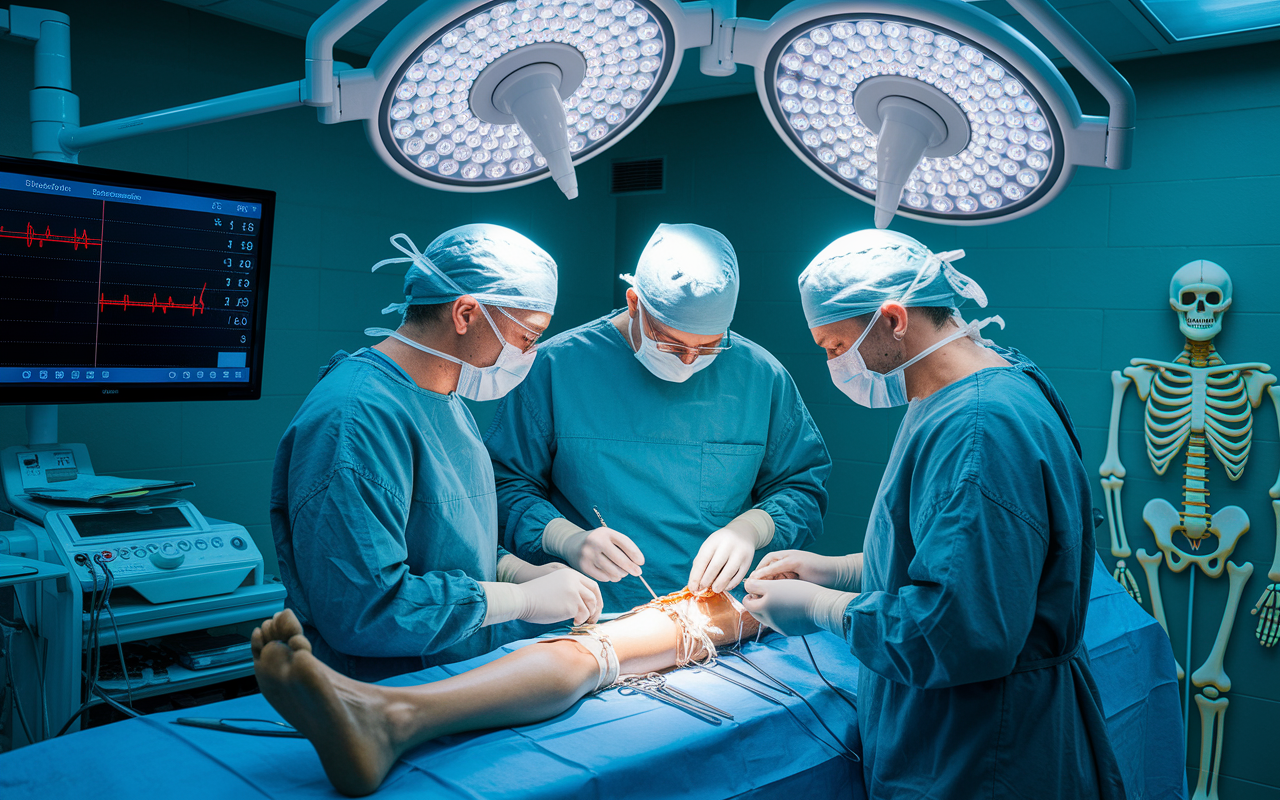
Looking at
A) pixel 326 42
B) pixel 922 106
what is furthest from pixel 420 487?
pixel 922 106

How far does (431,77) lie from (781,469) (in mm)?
1506

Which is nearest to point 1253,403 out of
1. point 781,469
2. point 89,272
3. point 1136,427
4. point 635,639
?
point 1136,427

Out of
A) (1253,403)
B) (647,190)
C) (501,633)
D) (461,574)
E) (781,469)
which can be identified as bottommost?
(501,633)

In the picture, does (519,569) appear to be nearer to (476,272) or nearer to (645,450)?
(645,450)

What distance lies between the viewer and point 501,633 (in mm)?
1794

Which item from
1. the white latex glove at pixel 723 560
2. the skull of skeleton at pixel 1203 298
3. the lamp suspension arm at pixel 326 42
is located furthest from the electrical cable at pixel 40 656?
the skull of skeleton at pixel 1203 298

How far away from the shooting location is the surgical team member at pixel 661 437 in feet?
6.57

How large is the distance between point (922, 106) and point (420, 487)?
1.04m

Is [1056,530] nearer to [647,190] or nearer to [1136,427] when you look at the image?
[1136,427]

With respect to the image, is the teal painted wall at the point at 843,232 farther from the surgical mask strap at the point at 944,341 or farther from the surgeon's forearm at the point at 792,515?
the surgical mask strap at the point at 944,341

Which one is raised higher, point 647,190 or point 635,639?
point 647,190

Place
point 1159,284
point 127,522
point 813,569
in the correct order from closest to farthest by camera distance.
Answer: point 813,569
point 127,522
point 1159,284

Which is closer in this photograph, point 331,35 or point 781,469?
point 331,35

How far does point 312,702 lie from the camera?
1.15 m
